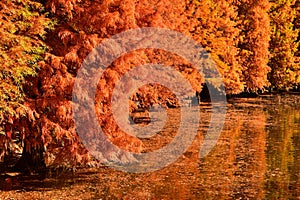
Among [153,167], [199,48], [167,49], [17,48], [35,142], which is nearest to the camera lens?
[17,48]

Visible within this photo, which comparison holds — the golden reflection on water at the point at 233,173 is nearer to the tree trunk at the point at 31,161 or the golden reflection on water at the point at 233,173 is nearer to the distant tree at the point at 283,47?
the tree trunk at the point at 31,161


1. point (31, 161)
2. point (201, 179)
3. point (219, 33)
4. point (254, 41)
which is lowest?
point (201, 179)

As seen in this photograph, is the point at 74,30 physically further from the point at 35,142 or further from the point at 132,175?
the point at 132,175

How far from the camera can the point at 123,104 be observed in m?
21.7

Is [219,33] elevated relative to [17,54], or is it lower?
elevated

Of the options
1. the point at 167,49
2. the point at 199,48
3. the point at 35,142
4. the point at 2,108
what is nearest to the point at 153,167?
the point at 35,142

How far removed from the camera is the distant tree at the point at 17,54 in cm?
1722

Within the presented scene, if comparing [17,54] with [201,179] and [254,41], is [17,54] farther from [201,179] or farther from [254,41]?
[254,41]

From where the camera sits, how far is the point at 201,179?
2050cm

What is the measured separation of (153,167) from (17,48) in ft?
26.1

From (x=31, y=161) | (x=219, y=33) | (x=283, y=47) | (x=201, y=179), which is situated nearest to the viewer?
(x=201, y=179)

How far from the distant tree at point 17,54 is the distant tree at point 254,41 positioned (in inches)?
1446

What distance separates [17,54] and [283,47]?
4910 centimetres

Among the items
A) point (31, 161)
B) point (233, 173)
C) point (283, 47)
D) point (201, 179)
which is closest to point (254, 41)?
point (283, 47)
